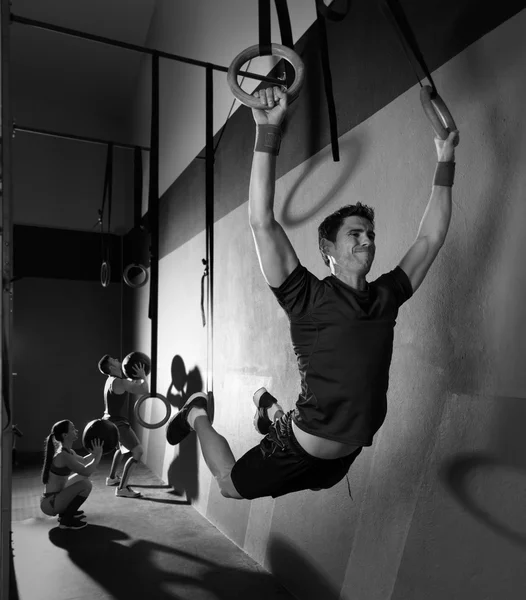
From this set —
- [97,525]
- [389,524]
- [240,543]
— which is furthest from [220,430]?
[389,524]

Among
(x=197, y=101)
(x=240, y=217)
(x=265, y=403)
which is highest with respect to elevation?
(x=197, y=101)

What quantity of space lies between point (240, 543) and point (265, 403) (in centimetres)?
140

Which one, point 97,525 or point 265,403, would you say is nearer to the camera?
point 265,403

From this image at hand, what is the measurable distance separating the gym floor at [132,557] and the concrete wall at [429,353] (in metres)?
0.22

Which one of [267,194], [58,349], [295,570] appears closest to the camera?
[267,194]

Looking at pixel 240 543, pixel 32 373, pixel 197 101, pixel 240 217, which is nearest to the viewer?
pixel 240 543

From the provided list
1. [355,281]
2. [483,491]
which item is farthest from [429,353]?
[355,281]

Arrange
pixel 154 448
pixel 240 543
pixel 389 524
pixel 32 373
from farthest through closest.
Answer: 1. pixel 32 373
2. pixel 154 448
3. pixel 240 543
4. pixel 389 524

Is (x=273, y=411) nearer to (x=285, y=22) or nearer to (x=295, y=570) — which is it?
(x=295, y=570)

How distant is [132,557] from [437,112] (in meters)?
2.94

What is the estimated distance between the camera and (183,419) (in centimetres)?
226

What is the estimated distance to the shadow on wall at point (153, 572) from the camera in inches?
106

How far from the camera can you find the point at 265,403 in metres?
2.46

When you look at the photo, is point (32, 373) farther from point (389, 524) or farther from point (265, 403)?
point (389, 524)
